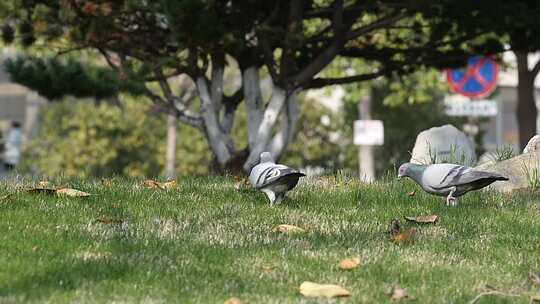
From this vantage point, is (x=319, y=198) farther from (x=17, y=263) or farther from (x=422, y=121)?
(x=422, y=121)

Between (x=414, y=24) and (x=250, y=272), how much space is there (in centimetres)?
1020

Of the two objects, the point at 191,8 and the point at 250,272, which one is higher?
the point at 191,8

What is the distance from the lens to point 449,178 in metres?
6.46

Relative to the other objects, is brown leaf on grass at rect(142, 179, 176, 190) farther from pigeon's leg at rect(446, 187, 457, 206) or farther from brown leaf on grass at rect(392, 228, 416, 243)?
brown leaf on grass at rect(392, 228, 416, 243)

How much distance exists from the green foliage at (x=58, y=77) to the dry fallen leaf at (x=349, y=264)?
8709 millimetres

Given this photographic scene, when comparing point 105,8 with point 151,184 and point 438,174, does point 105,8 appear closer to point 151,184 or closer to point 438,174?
point 151,184

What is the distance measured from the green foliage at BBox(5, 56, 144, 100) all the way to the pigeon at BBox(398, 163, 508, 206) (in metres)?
7.42

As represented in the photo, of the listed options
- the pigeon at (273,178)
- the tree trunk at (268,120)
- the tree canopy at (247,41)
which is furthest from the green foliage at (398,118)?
the pigeon at (273,178)

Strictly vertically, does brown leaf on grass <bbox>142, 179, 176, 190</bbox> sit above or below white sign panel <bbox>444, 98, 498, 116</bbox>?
below

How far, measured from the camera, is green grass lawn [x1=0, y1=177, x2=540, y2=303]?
14.9 feet

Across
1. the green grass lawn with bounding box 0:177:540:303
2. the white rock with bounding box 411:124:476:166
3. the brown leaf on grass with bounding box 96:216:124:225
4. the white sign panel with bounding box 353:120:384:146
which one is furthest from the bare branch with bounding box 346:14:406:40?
the brown leaf on grass with bounding box 96:216:124:225

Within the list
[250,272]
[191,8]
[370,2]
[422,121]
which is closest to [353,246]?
[250,272]

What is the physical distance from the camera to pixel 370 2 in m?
13.5

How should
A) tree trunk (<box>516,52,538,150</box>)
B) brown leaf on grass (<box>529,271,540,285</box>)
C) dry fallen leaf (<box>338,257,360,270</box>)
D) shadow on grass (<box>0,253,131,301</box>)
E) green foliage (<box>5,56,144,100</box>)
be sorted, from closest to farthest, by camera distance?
shadow on grass (<box>0,253,131,301</box>)
brown leaf on grass (<box>529,271,540,285</box>)
dry fallen leaf (<box>338,257,360,270</box>)
green foliage (<box>5,56,144,100</box>)
tree trunk (<box>516,52,538,150</box>)
